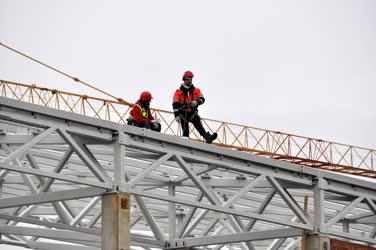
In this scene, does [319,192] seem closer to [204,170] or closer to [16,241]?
[204,170]

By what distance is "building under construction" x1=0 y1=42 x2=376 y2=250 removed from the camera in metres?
31.0

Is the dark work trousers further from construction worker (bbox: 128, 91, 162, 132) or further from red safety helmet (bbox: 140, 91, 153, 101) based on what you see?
red safety helmet (bbox: 140, 91, 153, 101)

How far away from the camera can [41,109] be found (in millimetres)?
29578

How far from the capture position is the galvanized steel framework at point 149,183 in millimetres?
30719

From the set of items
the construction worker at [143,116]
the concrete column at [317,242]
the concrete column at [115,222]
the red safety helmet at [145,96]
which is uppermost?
the red safety helmet at [145,96]

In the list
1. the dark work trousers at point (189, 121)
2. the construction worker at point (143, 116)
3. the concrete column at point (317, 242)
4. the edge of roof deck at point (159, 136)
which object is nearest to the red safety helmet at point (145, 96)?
the construction worker at point (143, 116)

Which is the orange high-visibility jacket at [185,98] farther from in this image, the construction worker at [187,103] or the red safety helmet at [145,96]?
the red safety helmet at [145,96]

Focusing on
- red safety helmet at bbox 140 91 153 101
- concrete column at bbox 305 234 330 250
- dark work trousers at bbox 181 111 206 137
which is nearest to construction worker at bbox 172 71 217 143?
dark work trousers at bbox 181 111 206 137

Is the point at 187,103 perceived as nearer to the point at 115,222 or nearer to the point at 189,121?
the point at 189,121

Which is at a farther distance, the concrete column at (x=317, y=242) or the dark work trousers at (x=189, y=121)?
the dark work trousers at (x=189, y=121)

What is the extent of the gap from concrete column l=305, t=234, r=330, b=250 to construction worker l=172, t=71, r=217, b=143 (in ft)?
13.5

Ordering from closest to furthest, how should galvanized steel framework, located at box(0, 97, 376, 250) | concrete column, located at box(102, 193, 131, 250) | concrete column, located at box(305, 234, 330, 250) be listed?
1. galvanized steel framework, located at box(0, 97, 376, 250)
2. concrete column, located at box(102, 193, 131, 250)
3. concrete column, located at box(305, 234, 330, 250)

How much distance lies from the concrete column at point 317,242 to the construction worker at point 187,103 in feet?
13.5

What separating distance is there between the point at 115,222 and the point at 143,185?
25.5ft
